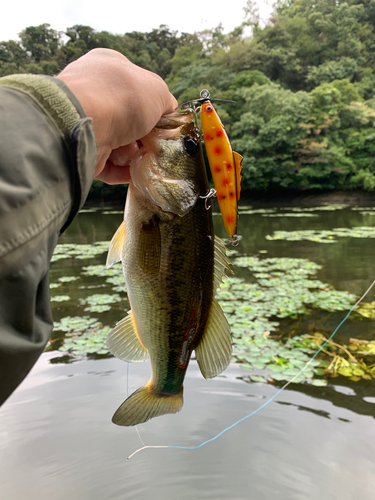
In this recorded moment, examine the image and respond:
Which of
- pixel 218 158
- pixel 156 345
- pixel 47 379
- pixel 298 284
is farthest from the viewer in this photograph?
pixel 298 284

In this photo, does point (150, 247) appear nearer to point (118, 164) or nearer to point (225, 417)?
point (118, 164)

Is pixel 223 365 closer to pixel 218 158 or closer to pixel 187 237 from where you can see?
pixel 187 237

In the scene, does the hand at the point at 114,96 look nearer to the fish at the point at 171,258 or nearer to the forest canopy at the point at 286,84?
the fish at the point at 171,258

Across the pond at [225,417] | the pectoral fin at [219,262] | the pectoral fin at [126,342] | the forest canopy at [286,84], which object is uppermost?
the forest canopy at [286,84]

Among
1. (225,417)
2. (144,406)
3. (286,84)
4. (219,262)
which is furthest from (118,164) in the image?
(286,84)

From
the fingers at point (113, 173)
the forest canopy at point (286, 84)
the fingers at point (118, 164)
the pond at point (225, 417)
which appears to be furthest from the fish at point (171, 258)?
the forest canopy at point (286, 84)

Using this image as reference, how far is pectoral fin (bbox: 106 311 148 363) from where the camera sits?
3.93ft

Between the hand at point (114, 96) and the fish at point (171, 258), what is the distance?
67mm

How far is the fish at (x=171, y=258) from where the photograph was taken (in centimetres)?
108

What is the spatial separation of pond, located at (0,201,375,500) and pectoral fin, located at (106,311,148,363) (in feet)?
4.83

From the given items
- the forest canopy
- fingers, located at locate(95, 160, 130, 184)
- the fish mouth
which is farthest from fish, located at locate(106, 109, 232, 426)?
the forest canopy

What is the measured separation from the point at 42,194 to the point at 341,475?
2.52m

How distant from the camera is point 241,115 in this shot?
80.6 ft

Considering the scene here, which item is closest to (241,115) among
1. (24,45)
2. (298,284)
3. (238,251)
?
(238,251)
